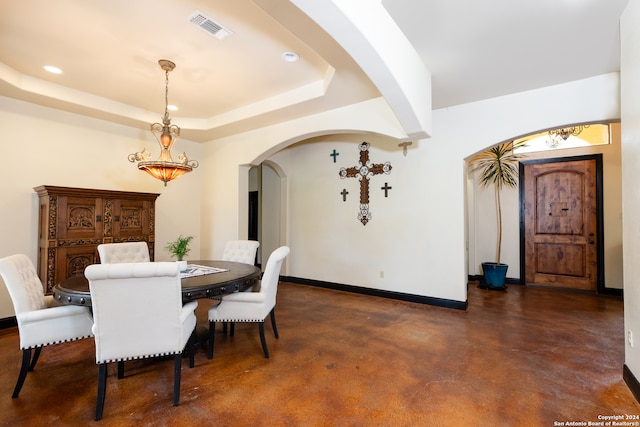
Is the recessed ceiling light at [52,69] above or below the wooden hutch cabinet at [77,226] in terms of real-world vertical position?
above

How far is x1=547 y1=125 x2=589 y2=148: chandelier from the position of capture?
17.7 ft

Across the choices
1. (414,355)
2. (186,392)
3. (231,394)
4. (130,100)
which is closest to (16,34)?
(130,100)

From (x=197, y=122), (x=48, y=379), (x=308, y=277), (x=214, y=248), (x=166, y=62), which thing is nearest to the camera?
(x=48, y=379)

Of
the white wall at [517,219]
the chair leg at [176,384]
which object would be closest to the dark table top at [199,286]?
the chair leg at [176,384]

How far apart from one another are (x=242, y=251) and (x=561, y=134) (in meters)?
5.88

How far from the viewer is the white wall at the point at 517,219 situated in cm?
498

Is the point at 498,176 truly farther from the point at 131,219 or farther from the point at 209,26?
the point at 131,219

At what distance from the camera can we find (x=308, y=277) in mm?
5727

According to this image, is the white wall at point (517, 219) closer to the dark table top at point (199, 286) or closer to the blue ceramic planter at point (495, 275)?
the blue ceramic planter at point (495, 275)

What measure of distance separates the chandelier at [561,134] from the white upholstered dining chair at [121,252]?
6813mm

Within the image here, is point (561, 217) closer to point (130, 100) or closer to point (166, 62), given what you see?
point (166, 62)

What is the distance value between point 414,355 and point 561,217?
14.9 feet

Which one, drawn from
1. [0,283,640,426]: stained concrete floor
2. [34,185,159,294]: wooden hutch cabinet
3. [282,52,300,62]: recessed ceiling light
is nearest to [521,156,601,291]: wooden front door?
[0,283,640,426]: stained concrete floor

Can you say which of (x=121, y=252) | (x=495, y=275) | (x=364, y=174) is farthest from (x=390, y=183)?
(x=121, y=252)
